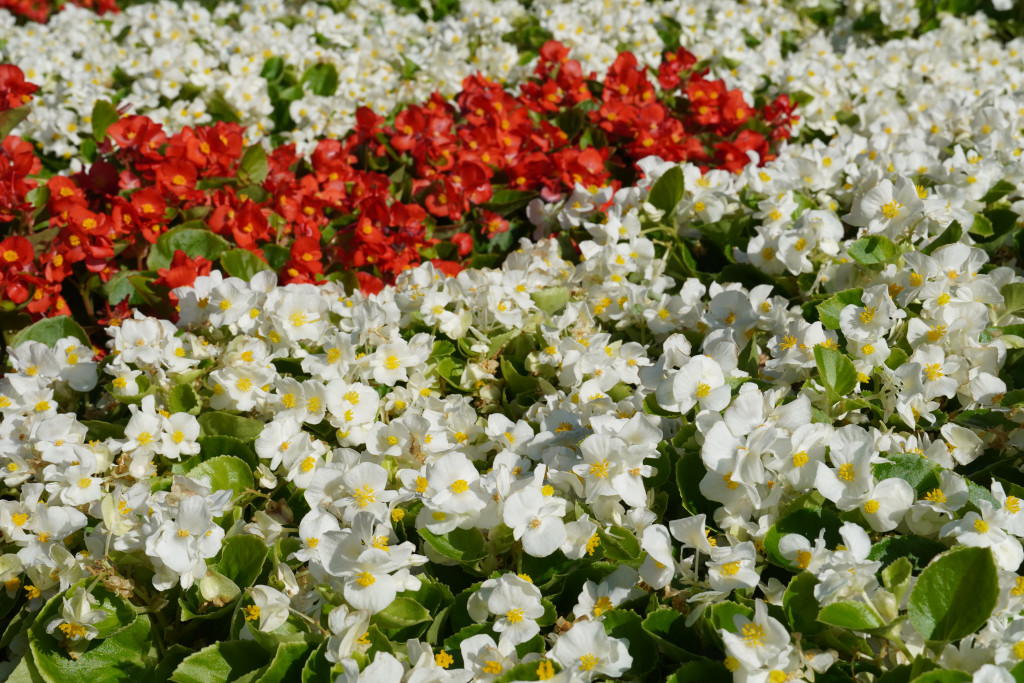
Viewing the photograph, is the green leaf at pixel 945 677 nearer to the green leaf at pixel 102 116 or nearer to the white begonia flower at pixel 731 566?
the white begonia flower at pixel 731 566

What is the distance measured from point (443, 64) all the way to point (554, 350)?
2.03 metres

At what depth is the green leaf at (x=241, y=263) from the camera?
6.81 ft

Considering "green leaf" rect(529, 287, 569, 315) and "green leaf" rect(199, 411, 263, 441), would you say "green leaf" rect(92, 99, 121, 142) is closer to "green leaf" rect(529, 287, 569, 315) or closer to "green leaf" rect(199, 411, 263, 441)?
"green leaf" rect(199, 411, 263, 441)

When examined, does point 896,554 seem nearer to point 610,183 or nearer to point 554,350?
point 554,350

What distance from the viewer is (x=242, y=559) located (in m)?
1.32

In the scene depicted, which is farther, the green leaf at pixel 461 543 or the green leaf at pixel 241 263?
the green leaf at pixel 241 263

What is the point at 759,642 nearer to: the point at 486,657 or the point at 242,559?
the point at 486,657

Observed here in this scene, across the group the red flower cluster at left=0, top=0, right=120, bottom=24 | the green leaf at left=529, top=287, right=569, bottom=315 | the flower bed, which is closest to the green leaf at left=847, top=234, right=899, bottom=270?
the flower bed

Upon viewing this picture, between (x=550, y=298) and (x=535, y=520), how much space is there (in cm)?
80

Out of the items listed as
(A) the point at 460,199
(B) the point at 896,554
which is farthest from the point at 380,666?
(A) the point at 460,199

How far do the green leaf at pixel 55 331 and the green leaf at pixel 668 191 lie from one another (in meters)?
1.48

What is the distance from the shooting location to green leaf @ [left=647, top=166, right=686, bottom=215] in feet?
7.04

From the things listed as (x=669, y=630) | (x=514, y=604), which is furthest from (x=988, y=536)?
(x=514, y=604)

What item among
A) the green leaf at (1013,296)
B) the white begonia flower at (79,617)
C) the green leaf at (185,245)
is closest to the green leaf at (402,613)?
the white begonia flower at (79,617)
